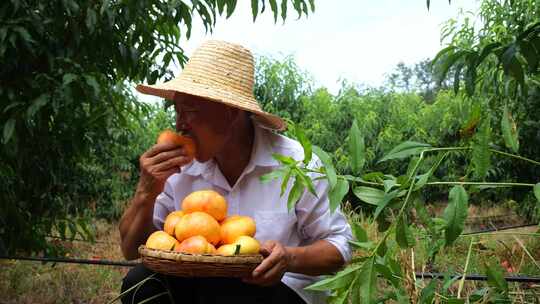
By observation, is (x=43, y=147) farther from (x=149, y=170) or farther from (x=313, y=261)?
(x=313, y=261)

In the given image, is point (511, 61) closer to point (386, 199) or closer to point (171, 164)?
point (386, 199)

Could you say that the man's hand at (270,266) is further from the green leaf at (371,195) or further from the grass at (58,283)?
the grass at (58,283)

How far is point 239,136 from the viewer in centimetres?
193

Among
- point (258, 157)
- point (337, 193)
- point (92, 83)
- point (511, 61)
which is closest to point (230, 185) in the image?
point (258, 157)

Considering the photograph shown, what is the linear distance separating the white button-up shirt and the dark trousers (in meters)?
0.07

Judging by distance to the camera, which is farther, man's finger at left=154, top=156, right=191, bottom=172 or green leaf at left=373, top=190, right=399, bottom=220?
man's finger at left=154, top=156, right=191, bottom=172

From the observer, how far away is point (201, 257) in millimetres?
1442

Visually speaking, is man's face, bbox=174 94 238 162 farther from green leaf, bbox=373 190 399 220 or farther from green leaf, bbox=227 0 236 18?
green leaf, bbox=373 190 399 220

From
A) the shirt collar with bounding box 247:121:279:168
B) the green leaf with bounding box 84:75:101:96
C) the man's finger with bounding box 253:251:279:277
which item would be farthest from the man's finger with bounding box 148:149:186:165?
the green leaf with bounding box 84:75:101:96

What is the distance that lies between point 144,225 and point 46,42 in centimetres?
93

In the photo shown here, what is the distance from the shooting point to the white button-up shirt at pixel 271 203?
6.01ft

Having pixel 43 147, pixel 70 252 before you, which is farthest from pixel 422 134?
pixel 43 147

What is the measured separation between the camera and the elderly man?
68.9 inches

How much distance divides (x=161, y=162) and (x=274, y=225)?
383mm
